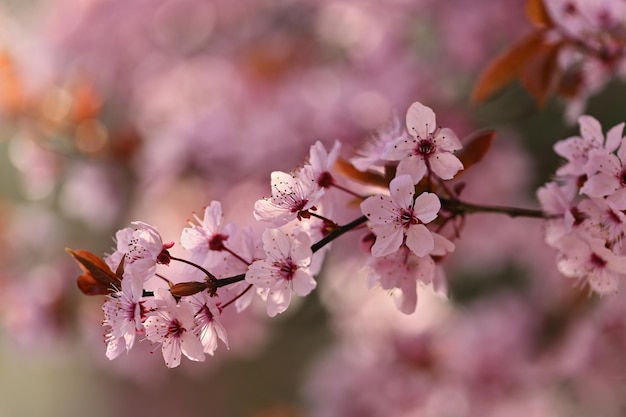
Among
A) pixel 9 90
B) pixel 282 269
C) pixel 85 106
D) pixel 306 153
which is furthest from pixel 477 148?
pixel 9 90

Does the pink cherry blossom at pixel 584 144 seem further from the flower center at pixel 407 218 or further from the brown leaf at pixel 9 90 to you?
the brown leaf at pixel 9 90

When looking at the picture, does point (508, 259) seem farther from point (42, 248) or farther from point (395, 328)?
point (42, 248)

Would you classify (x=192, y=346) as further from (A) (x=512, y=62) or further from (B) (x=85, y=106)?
(B) (x=85, y=106)

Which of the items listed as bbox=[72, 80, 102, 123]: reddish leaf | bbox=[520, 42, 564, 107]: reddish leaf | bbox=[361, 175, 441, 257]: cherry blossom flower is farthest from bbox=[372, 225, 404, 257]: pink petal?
bbox=[72, 80, 102, 123]: reddish leaf

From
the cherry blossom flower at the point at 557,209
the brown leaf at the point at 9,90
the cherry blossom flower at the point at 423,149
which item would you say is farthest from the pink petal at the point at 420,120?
the brown leaf at the point at 9,90

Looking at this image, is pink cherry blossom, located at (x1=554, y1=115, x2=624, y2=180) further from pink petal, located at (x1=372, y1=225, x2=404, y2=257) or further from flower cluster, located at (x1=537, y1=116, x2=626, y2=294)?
pink petal, located at (x1=372, y1=225, x2=404, y2=257)
